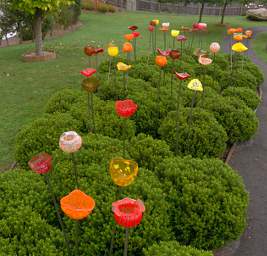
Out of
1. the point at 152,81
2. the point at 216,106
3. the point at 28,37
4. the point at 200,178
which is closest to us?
the point at 200,178

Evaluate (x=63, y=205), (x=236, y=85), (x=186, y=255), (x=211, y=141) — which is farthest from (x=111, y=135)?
(x=236, y=85)

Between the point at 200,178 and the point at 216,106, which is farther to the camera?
the point at 216,106

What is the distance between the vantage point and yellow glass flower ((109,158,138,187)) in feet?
8.50

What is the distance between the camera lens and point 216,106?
606 cm

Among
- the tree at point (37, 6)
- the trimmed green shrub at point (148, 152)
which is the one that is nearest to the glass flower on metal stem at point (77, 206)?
the trimmed green shrub at point (148, 152)

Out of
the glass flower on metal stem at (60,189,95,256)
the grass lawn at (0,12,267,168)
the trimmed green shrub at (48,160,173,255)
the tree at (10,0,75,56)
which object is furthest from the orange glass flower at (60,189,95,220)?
the tree at (10,0,75,56)

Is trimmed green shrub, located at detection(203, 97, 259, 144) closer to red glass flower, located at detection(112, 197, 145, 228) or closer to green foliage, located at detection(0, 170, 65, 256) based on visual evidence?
green foliage, located at detection(0, 170, 65, 256)

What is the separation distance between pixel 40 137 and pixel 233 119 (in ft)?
9.48

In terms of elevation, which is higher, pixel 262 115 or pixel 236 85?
pixel 236 85

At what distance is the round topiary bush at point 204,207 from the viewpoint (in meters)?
3.71

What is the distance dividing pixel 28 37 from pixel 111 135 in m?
12.9

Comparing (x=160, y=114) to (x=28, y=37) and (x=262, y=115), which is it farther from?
(x=28, y=37)

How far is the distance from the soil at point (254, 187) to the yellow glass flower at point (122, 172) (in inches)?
70.8

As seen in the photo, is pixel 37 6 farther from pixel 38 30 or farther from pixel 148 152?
pixel 148 152
